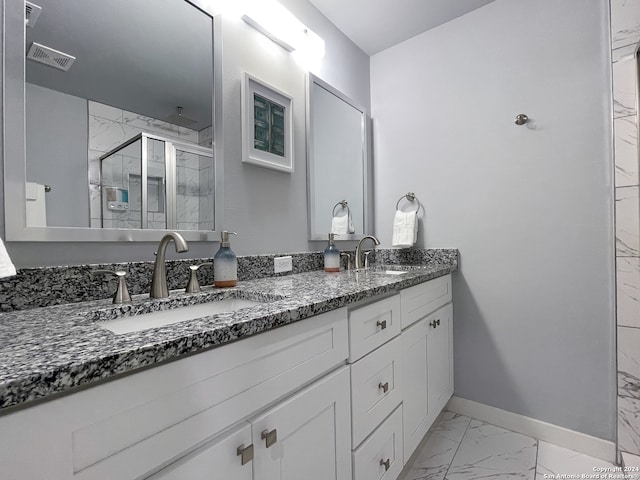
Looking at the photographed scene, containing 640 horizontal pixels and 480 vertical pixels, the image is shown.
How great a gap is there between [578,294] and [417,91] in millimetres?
1416

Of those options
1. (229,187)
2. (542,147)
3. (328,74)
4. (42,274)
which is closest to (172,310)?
(42,274)

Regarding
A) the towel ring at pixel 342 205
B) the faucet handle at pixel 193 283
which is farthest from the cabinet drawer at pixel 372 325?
the towel ring at pixel 342 205

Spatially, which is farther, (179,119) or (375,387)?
(179,119)

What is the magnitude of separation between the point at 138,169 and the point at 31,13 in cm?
46

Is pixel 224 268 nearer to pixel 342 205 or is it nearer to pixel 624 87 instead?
pixel 342 205

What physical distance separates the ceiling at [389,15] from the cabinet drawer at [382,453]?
1.99 metres

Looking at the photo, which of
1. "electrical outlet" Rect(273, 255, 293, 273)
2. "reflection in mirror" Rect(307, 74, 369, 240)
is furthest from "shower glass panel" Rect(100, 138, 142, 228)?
"reflection in mirror" Rect(307, 74, 369, 240)

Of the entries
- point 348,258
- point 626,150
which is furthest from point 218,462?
point 626,150

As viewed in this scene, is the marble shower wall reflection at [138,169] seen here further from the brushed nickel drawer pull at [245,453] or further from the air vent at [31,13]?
the brushed nickel drawer pull at [245,453]

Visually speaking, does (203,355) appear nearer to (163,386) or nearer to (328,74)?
(163,386)

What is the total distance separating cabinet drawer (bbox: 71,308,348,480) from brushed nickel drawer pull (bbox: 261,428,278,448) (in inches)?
2.4

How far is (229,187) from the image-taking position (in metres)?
1.30

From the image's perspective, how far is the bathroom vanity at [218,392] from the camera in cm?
41

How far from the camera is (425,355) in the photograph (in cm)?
147
